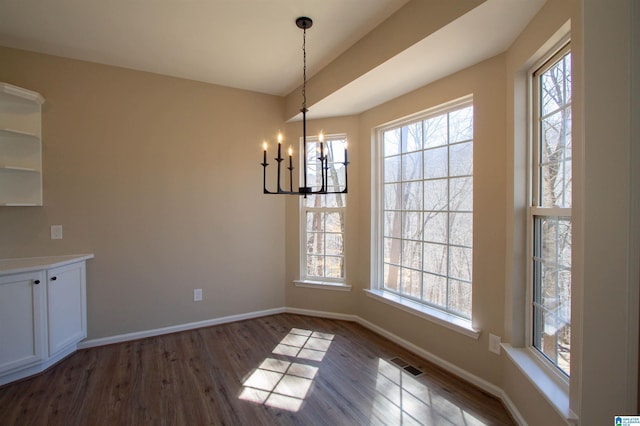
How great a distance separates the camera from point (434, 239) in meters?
2.80

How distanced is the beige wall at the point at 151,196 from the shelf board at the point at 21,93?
0.14 m

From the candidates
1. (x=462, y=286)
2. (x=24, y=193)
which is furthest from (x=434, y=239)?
(x=24, y=193)

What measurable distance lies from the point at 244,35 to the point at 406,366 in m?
3.14

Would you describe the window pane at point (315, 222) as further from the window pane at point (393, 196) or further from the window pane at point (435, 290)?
the window pane at point (435, 290)

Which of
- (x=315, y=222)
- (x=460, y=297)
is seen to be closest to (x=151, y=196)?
(x=315, y=222)

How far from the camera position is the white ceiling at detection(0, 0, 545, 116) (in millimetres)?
2021

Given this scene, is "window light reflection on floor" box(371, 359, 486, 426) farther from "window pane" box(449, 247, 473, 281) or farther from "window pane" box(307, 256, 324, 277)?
"window pane" box(307, 256, 324, 277)

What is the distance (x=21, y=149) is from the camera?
8.93 ft

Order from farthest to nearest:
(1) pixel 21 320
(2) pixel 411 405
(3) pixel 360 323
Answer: (3) pixel 360 323 → (1) pixel 21 320 → (2) pixel 411 405

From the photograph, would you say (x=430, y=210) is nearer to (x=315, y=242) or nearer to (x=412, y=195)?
(x=412, y=195)

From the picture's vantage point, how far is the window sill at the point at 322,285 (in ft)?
12.2

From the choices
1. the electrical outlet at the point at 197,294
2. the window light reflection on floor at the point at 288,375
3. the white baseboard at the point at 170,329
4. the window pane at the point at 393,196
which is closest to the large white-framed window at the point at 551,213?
the window pane at the point at 393,196

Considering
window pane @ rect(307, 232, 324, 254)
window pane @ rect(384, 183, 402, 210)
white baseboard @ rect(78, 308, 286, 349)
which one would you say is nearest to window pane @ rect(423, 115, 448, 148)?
window pane @ rect(384, 183, 402, 210)

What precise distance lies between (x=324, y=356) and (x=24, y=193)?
123 inches
